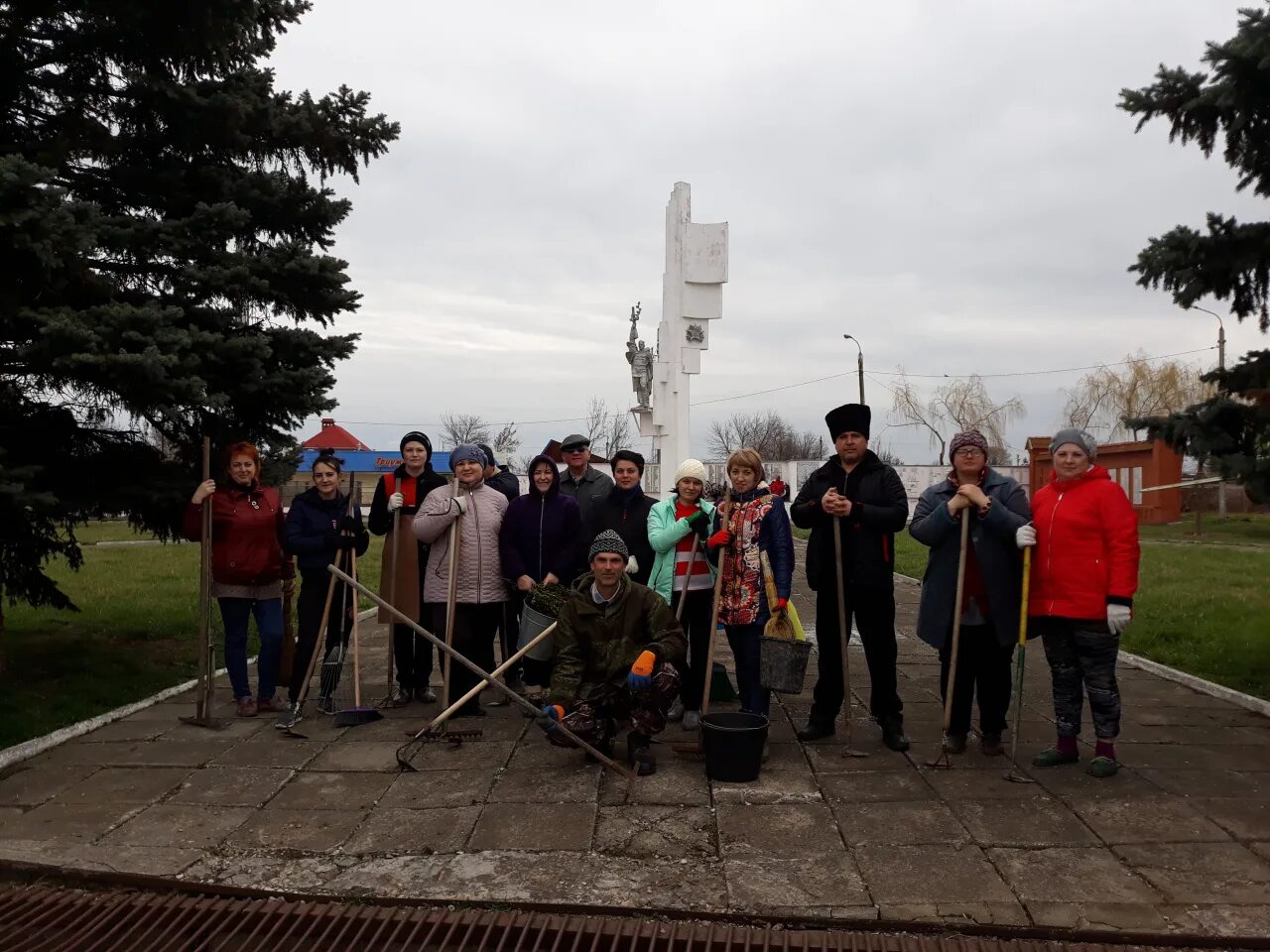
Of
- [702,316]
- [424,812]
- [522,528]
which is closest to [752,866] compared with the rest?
[424,812]

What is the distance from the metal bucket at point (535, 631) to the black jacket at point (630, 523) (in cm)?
62

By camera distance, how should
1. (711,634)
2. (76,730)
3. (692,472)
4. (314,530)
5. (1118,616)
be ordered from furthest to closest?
(314,530)
(76,730)
(692,472)
(711,634)
(1118,616)

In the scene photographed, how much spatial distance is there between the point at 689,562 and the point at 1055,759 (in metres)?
2.17

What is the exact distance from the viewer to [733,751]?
4562 millimetres

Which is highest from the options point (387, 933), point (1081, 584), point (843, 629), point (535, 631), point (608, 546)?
point (608, 546)

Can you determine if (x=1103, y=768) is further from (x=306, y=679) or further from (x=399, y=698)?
(x=306, y=679)

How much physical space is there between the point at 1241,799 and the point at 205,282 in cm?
640

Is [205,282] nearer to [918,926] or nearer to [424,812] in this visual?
[424,812]

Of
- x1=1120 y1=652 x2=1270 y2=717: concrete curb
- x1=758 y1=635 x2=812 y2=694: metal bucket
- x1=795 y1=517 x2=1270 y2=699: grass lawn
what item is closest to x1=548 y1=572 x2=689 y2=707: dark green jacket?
x1=758 y1=635 x2=812 y2=694: metal bucket

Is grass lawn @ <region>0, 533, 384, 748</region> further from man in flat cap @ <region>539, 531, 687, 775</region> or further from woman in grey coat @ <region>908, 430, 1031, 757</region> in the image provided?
woman in grey coat @ <region>908, 430, 1031, 757</region>

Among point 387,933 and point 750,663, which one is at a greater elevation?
point 750,663

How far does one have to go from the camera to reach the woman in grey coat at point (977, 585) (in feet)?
16.2

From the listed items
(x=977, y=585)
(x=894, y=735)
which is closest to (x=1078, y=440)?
(x=977, y=585)

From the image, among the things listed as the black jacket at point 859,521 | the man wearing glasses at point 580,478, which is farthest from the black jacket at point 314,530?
the black jacket at point 859,521
